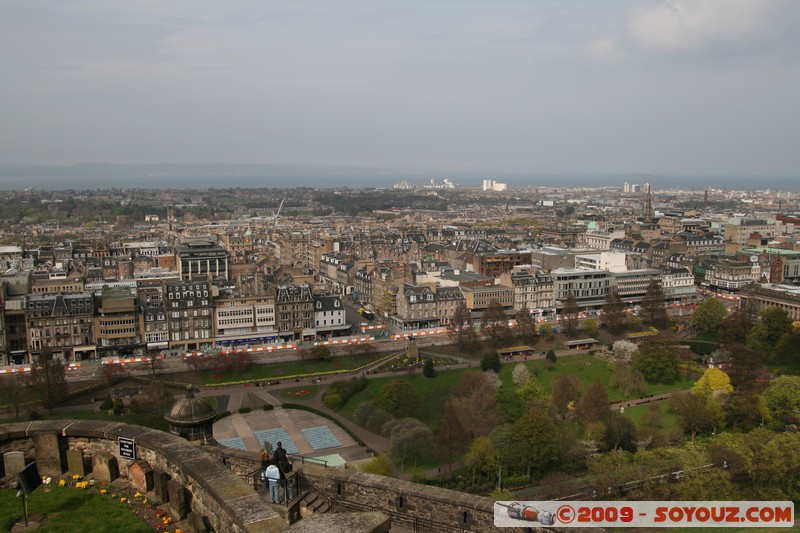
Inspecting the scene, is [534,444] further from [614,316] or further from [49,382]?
[614,316]

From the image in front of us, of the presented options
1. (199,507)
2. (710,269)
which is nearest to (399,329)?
(710,269)

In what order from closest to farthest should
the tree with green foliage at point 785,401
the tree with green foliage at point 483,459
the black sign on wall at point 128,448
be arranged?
the black sign on wall at point 128,448 → the tree with green foliage at point 483,459 → the tree with green foliage at point 785,401

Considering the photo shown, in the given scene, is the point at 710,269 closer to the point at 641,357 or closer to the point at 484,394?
the point at 641,357

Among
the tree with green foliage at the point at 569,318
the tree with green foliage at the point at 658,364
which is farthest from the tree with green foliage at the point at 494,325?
the tree with green foliage at the point at 658,364

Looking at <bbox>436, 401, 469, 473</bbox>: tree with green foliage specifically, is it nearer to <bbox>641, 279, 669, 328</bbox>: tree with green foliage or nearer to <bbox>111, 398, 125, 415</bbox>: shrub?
<bbox>111, 398, 125, 415</bbox>: shrub

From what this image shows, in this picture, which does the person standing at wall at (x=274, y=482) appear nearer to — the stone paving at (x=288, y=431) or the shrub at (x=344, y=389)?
the stone paving at (x=288, y=431)

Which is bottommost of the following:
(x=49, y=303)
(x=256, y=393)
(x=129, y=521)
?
(x=256, y=393)

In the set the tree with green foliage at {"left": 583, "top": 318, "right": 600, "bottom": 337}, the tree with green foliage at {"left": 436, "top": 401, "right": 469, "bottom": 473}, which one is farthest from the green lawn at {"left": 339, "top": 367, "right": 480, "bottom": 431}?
the tree with green foliage at {"left": 583, "top": 318, "right": 600, "bottom": 337}
